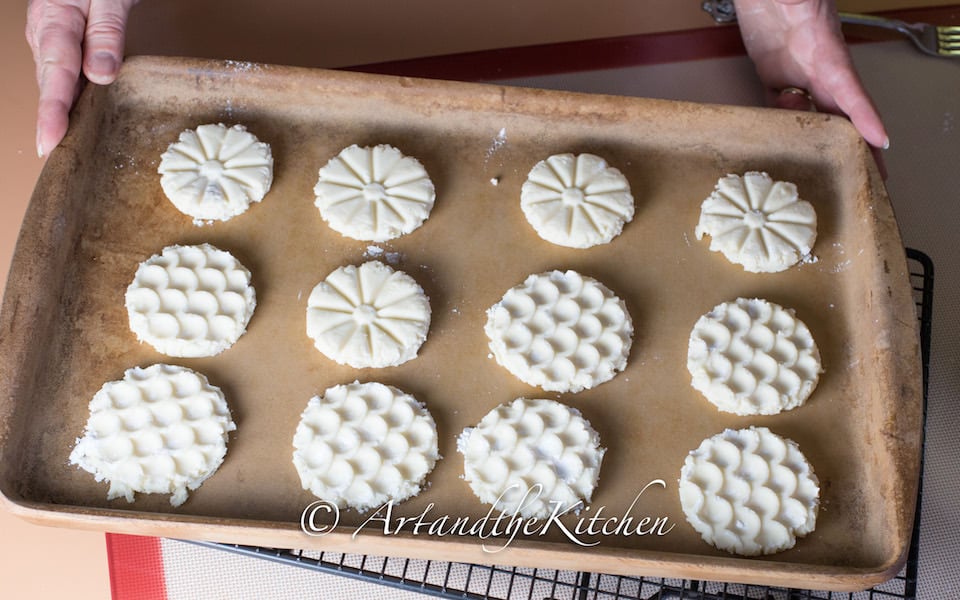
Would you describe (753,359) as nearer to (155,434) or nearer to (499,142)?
(499,142)

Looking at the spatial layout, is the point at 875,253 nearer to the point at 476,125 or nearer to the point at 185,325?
the point at 476,125

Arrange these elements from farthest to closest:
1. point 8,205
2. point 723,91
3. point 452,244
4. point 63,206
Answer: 1. point 723,91
2. point 8,205
3. point 452,244
4. point 63,206

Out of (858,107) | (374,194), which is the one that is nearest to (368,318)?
(374,194)

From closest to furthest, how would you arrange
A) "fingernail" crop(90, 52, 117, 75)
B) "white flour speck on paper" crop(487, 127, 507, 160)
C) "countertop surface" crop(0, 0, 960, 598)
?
"fingernail" crop(90, 52, 117, 75)
"white flour speck on paper" crop(487, 127, 507, 160)
"countertop surface" crop(0, 0, 960, 598)

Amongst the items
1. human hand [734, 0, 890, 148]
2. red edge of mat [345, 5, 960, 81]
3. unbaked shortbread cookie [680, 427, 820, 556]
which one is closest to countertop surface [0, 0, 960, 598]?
red edge of mat [345, 5, 960, 81]

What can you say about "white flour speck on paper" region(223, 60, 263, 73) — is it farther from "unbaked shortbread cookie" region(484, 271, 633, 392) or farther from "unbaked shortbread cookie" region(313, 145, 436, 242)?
"unbaked shortbread cookie" region(484, 271, 633, 392)

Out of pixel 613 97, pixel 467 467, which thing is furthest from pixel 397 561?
pixel 613 97

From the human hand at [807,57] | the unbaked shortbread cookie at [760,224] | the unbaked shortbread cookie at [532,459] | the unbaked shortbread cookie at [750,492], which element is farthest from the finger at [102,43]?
the human hand at [807,57]
